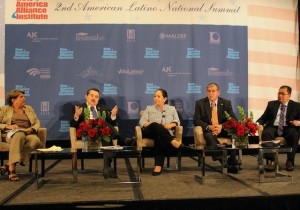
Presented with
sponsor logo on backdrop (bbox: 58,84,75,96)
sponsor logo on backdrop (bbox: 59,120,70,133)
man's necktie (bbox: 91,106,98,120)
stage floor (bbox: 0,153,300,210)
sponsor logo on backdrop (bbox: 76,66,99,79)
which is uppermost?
sponsor logo on backdrop (bbox: 76,66,99,79)

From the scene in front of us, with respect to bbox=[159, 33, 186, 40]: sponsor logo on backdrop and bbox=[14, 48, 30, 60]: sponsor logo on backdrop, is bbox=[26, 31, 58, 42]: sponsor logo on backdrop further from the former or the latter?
bbox=[159, 33, 186, 40]: sponsor logo on backdrop

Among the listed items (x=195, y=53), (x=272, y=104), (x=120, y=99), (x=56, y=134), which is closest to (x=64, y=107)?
(x=56, y=134)

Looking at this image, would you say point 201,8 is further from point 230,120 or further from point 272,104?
point 230,120

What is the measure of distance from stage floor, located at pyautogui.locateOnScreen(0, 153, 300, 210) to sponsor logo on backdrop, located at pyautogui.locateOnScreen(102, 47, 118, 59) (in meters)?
2.03

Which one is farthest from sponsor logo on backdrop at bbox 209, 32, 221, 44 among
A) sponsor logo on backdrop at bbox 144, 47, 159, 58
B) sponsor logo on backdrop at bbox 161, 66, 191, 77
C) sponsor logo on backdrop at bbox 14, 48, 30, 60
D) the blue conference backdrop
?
sponsor logo on backdrop at bbox 14, 48, 30, 60

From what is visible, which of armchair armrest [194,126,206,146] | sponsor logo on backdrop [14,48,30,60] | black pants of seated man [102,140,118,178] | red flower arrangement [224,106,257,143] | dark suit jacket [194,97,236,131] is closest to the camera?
black pants of seated man [102,140,118,178]

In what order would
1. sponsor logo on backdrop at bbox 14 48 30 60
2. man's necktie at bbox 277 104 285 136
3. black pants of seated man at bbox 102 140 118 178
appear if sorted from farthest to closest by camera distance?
sponsor logo on backdrop at bbox 14 48 30 60, man's necktie at bbox 277 104 285 136, black pants of seated man at bbox 102 140 118 178

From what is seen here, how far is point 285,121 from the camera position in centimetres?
575

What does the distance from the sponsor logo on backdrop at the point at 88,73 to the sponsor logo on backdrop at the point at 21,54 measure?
87 centimetres

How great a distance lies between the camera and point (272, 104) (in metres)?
5.92

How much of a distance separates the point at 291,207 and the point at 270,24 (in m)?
4.45

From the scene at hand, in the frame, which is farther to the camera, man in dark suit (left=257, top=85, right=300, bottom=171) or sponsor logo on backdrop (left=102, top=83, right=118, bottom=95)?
sponsor logo on backdrop (left=102, top=83, right=118, bottom=95)

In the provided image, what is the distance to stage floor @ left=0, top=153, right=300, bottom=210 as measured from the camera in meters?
3.46

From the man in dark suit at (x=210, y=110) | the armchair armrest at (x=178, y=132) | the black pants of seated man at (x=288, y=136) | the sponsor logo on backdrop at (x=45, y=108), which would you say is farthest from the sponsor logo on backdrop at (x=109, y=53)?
the black pants of seated man at (x=288, y=136)
